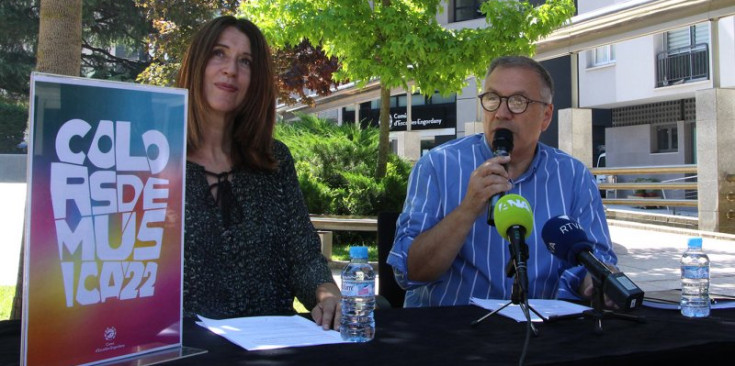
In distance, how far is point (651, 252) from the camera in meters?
9.70

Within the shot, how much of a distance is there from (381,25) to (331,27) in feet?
1.94

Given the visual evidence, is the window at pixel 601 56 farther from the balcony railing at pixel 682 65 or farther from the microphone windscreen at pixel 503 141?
the microphone windscreen at pixel 503 141

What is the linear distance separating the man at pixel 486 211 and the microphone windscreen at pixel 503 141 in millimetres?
180

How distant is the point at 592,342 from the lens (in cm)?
194

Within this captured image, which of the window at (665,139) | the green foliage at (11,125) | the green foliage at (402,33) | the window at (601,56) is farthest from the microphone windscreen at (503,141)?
the green foliage at (11,125)

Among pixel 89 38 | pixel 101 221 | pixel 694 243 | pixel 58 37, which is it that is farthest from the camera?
pixel 89 38

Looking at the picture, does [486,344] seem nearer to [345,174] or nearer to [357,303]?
[357,303]

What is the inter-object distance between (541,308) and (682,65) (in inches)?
893

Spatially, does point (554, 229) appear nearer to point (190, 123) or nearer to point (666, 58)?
point (190, 123)

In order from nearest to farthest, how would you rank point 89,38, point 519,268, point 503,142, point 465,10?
1. point 519,268
2. point 503,142
3. point 465,10
4. point 89,38

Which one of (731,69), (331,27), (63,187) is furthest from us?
(731,69)

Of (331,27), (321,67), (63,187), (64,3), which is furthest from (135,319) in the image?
(321,67)

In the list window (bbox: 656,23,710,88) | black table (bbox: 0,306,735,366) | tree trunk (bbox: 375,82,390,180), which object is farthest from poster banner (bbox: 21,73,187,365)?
window (bbox: 656,23,710,88)

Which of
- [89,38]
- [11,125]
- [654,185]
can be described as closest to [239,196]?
[654,185]
